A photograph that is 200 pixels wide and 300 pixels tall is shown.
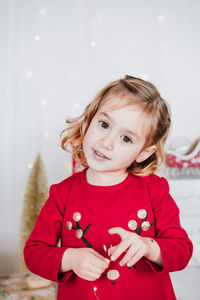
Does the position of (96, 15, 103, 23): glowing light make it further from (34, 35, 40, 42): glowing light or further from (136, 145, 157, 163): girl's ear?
(136, 145, 157, 163): girl's ear

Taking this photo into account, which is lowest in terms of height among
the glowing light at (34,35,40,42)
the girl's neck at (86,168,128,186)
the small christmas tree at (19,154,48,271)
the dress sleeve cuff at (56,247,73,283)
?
the small christmas tree at (19,154,48,271)

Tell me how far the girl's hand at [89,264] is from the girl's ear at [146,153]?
26 centimetres

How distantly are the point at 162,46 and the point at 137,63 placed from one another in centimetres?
18

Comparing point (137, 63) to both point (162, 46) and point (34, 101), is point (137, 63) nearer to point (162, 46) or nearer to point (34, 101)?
point (162, 46)

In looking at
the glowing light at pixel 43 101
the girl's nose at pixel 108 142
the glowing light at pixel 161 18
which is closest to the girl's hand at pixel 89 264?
the girl's nose at pixel 108 142

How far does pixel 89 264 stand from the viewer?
2.04 ft

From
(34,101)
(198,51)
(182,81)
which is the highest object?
(198,51)

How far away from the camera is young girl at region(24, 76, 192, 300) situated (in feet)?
2.23

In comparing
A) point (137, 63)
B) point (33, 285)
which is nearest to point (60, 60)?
point (137, 63)

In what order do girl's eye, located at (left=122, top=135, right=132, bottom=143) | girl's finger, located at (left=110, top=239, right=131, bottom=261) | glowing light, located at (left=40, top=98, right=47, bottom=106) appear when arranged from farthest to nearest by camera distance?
glowing light, located at (left=40, top=98, right=47, bottom=106) → girl's eye, located at (left=122, top=135, right=132, bottom=143) → girl's finger, located at (left=110, top=239, right=131, bottom=261)

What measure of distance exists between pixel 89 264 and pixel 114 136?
0.89ft

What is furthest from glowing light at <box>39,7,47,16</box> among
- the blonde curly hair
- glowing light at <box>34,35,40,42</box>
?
the blonde curly hair

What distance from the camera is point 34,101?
1.69m

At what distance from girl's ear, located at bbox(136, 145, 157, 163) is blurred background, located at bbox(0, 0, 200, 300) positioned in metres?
0.91
